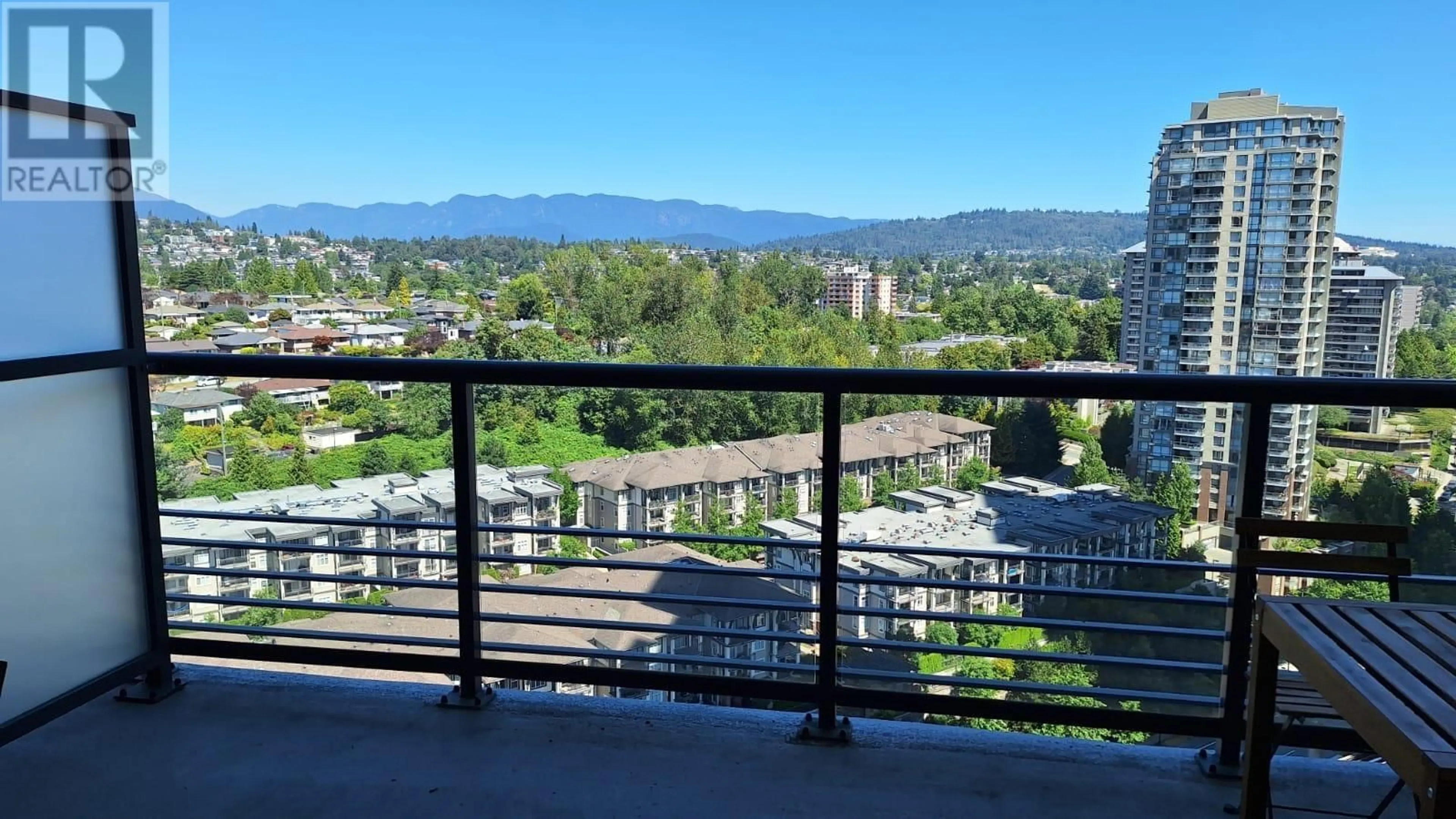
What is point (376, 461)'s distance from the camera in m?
10.9

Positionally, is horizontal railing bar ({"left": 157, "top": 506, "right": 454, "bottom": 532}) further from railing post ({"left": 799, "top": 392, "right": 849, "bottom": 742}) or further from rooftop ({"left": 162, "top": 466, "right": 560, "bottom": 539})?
railing post ({"left": 799, "top": 392, "right": 849, "bottom": 742})

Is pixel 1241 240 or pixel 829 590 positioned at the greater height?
pixel 1241 240

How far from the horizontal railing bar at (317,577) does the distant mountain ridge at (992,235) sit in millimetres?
23086

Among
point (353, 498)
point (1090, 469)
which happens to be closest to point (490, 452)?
point (1090, 469)

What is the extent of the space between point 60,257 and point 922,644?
2387 mm

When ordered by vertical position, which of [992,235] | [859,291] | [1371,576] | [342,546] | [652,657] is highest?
[992,235]

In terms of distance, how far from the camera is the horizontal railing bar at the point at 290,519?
2500 millimetres

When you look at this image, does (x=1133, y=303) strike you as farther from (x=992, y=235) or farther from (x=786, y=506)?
(x=786, y=506)

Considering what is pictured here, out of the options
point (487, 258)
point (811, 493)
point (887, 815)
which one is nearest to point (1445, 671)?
point (887, 815)

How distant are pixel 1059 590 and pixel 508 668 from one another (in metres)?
1.49

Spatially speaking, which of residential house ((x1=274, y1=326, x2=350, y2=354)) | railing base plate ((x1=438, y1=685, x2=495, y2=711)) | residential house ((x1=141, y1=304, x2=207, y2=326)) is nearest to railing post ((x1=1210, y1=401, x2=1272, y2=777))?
railing base plate ((x1=438, y1=685, x2=495, y2=711))

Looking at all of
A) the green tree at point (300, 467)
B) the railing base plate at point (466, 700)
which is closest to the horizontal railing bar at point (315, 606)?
the railing base plate at point (466, 700)

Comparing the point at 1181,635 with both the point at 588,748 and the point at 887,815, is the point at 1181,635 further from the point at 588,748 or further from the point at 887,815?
the point at 588,748

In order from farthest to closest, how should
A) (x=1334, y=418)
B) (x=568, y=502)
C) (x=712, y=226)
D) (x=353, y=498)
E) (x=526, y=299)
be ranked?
(x=712, y=226) → (x=526, y=299) → (x=353, y=498) → (x=568, y=502) → (x=1334, y=418)
